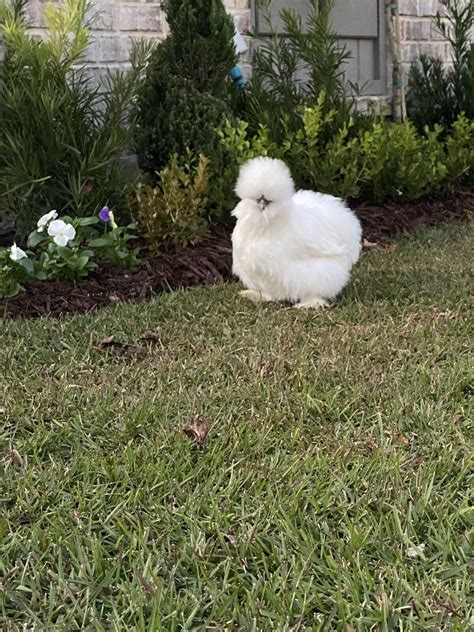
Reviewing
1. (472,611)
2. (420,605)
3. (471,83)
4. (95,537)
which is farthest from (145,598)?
(471,83)

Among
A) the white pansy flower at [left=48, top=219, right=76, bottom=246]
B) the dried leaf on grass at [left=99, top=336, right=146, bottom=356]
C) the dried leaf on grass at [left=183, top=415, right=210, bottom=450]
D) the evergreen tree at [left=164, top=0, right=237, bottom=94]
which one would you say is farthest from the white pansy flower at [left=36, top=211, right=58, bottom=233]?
the dried leaf on grass at [left=183, top=415, right=210, bottom=450]

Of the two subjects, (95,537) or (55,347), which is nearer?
(95,537)

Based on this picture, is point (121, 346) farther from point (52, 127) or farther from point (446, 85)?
point (446, 85)

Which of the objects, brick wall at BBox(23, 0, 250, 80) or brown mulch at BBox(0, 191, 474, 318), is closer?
brown mulch at BBox(0, 191, 474, 318)

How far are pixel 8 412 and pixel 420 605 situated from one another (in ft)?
5.05

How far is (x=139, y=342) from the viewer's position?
3398mm

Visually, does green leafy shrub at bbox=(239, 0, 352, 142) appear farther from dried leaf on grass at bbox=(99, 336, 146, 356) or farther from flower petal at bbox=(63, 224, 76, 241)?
dried leaf on grass at bbox=(99, 336, 146, 356)

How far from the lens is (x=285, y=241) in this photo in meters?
3.85

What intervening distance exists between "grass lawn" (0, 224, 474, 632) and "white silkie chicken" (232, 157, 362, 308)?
0.41 m

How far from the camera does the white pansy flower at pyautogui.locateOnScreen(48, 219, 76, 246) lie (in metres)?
4.31

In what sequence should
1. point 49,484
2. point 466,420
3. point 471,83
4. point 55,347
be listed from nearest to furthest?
point 49,484
point 466,420
point 55,347
point 471,83

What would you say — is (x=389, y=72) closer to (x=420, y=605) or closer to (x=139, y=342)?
(x=139, y=342)

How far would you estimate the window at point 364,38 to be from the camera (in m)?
7.85

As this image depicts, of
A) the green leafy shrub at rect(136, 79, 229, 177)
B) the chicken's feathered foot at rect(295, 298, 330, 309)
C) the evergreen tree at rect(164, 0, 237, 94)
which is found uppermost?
the evergreen tree at rect(164, 0, 237, 94)
